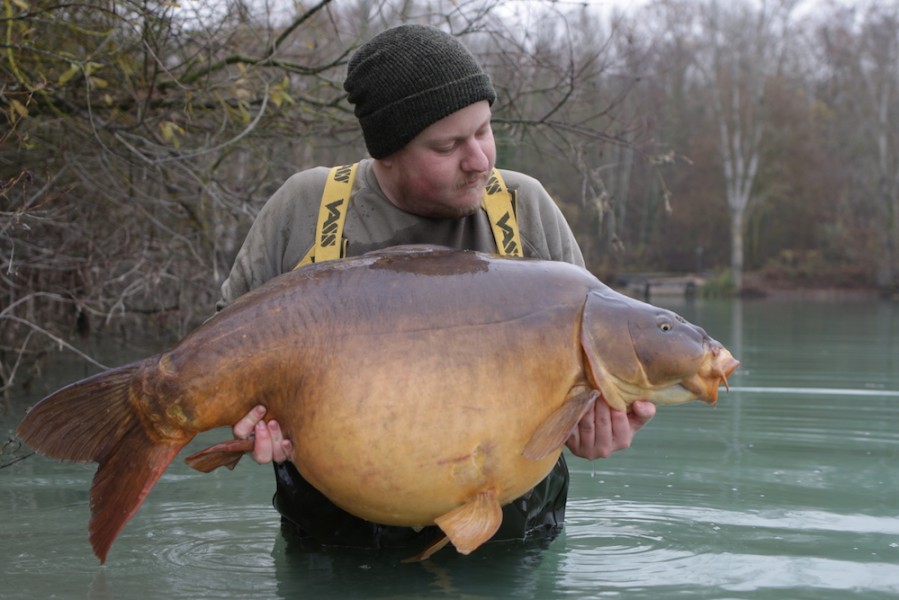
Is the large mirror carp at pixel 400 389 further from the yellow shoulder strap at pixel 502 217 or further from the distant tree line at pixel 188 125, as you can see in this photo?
the distant tree line at pixel 188 125

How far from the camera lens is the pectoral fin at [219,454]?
2.86 meters

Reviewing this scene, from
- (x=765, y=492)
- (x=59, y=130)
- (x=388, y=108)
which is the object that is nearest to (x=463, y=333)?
(x=388, y=108)

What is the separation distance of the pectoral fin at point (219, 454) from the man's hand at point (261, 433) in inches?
1.6

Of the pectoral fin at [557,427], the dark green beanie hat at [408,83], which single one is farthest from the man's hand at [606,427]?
the dark green beanie hat at [408,83]

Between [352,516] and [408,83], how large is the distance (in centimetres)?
136

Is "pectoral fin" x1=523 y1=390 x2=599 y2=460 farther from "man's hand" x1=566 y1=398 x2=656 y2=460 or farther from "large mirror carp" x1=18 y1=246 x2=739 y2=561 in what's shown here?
"man's hand" x1=566 y1=398 x2=656 y2=460

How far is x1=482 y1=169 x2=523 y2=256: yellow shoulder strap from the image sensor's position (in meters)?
3.50

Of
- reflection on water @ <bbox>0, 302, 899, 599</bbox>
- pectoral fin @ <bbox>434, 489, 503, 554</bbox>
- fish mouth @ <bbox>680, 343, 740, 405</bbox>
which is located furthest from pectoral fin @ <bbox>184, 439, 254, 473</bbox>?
fish mouth @ <bbox>680, 343, 740, 405</bbox>

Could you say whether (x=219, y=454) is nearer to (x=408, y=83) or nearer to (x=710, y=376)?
(x=408, y=83)

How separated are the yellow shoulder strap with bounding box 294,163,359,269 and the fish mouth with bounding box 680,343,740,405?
3.99ft

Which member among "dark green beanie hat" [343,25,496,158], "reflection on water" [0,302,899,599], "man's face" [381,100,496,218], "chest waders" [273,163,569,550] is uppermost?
"dark green beanie hat" [343,25,496,158]

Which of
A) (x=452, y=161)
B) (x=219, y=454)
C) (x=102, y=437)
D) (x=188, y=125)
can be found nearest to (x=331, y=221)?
(x=452, y=161)

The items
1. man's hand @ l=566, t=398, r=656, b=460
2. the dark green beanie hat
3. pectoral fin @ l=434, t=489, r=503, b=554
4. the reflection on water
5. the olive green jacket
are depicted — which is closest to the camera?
pectoral fin @ l=434, t=489, r=503, b=554

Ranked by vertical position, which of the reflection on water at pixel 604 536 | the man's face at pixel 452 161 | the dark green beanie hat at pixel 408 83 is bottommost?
the reflection on water at pixel 604 536
